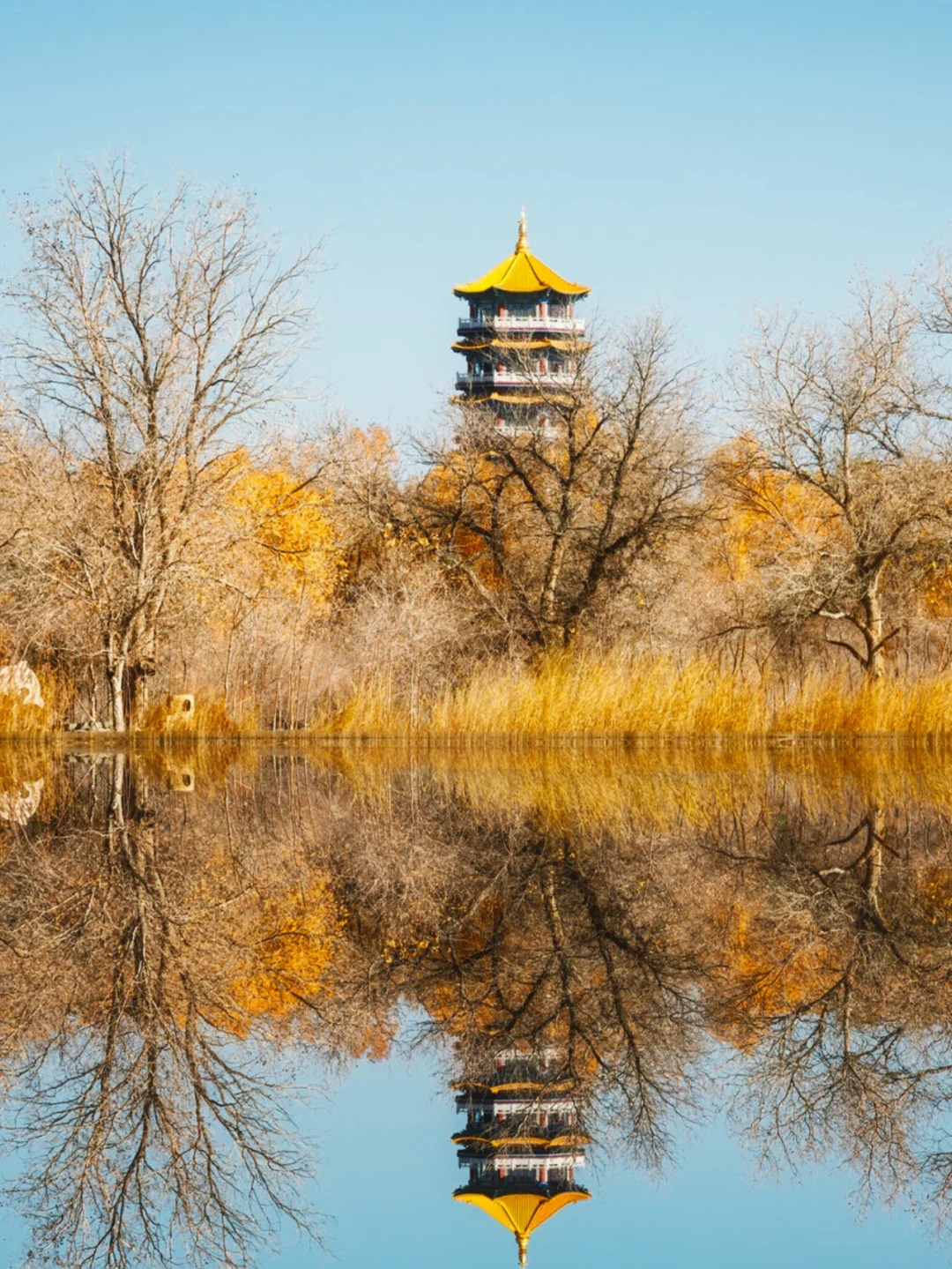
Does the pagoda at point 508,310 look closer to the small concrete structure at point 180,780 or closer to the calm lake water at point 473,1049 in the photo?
the small concrete structure at point 180,780

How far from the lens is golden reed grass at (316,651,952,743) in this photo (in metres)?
14.8

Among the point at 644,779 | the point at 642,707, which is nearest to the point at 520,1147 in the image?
the point at 644,779

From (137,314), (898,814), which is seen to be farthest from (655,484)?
(898,814)

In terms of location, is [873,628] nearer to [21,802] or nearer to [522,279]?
[21,802]

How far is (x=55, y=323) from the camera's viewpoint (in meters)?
15.1

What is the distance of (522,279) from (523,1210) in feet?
212

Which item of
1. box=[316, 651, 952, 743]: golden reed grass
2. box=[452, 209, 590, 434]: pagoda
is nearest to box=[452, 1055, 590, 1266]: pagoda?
box=[316, 651, 952, 743]: golden reed grass

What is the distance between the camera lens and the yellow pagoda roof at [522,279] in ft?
212

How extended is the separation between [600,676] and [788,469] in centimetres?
766

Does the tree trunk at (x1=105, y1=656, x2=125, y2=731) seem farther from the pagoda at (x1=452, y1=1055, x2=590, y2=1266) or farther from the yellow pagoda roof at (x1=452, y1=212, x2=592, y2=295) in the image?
the yellow pagoda roof at (x1=452, y1=212, x2=592, y2=295)

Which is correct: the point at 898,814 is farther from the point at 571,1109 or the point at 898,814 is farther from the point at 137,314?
the point at 137,314

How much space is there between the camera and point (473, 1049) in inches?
148

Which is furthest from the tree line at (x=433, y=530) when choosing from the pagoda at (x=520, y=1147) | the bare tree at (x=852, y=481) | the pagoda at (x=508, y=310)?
the pagoda at (x=508, y=310)

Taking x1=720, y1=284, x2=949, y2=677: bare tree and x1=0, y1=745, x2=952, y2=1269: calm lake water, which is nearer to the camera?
x1=0, y1=745, x2=952, y2=1269: calm lake water
